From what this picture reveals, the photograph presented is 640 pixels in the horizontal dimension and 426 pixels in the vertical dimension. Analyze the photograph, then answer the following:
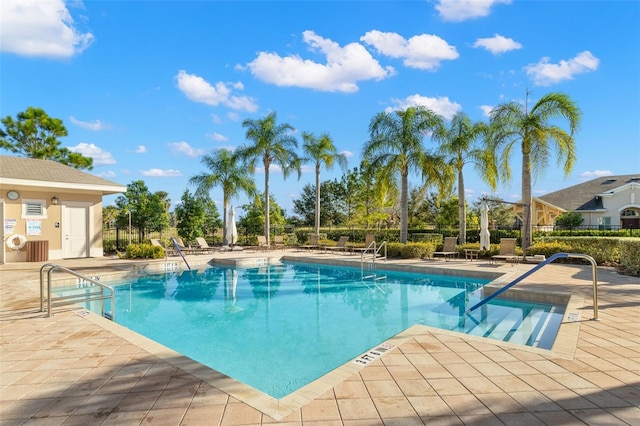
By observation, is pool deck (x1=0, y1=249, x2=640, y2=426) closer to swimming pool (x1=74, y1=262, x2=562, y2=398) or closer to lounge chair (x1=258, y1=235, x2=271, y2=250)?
swimming pool (x1=74, y1=262, x2=562, y2=398)

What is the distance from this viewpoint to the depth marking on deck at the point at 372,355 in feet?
13.6

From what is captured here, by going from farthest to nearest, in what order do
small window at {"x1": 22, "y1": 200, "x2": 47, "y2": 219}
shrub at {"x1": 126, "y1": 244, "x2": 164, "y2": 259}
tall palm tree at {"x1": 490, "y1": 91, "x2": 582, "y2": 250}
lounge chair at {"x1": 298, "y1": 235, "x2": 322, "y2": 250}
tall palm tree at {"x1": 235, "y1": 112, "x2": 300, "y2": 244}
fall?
tall palm tree at {"x1": 235, "y1": 112, "x2": 300, "y2": 244} → lounge chair at {"x1": 298, "y1": 235, "x2": 322, "y2": 250} → shrub at {"x1": 126, "y1": 244, "x2": 164, "y2": 259} → small window at {"x1": 22, "y1": 200, "x2": 47, "y2": 219} → tall palm tree at {"x1": 490, "y1": 91, "x2": 582, "y2": 250}

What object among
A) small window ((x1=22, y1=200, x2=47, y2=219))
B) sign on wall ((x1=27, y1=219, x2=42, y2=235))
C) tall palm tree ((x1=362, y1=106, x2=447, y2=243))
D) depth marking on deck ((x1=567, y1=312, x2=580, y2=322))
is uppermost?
tall palm tree ((x1=362, y1=106, x2=447, y2=243))

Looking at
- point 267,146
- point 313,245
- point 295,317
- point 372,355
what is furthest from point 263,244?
point 372,355

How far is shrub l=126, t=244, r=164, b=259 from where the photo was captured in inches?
606

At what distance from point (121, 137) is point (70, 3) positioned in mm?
11475

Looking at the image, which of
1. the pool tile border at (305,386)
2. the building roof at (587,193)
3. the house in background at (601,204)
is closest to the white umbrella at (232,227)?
the pool tile border at (305,386)

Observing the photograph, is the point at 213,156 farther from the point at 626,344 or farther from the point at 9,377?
the point at 626,344

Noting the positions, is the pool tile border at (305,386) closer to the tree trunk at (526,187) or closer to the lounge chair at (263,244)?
the tree trunk at (526,187)

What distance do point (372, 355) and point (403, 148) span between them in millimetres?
13569

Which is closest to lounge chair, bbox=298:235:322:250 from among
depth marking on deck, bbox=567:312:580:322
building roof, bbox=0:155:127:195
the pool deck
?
building roof, bbox=0:155:127:195

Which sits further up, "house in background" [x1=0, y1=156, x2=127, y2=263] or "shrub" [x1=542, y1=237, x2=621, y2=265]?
"house in background" [x1=0, y1=156, x2=127, y2=263]

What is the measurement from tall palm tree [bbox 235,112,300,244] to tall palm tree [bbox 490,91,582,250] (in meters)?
11.5

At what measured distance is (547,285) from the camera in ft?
28.9
